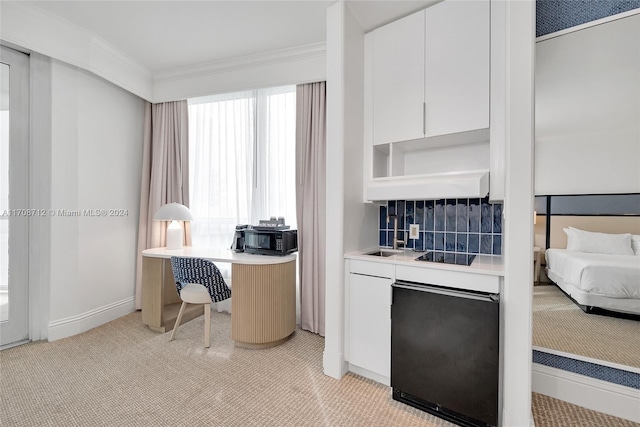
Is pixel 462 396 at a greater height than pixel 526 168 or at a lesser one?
lesser

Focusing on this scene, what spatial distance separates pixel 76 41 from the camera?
8.66 ft

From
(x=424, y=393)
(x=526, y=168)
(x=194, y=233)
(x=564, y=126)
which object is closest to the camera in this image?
(x=526, y=168)

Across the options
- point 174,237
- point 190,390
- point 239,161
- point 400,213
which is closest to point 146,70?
point 239,161

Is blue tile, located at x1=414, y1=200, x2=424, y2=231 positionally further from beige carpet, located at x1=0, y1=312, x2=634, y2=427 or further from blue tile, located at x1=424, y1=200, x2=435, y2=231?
beige carpet, located at x1=0, y1=312, x2=634, y2=427

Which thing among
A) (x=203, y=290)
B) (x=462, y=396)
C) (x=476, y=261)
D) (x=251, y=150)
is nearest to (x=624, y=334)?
(x=476, y=261)

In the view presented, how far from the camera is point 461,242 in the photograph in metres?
2.32

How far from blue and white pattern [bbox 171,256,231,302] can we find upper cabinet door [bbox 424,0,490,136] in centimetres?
200

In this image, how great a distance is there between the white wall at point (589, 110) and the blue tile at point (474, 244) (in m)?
0.52

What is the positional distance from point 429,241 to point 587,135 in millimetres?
1194

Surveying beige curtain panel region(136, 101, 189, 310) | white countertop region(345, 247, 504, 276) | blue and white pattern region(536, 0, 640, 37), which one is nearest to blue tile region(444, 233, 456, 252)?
white countertop region(345, 247, 504, 276)

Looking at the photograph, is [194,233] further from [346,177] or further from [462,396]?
[462,396]

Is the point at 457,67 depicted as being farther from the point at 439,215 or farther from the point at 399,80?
the point at 439,215

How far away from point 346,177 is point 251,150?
1.54 m

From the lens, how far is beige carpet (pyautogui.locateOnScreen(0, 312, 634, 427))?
1673 millimetres
